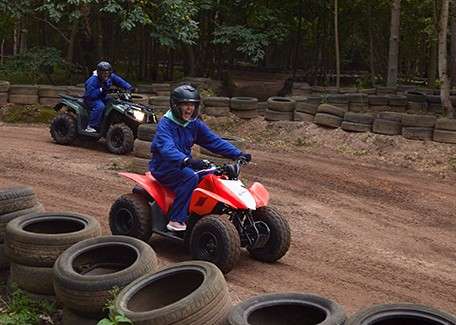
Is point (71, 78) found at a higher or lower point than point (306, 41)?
lower

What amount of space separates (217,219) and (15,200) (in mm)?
1936

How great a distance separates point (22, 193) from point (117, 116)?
5440mm

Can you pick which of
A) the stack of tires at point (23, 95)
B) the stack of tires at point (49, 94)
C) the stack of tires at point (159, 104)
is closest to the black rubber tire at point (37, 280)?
the stack of tires at point (159, 104)

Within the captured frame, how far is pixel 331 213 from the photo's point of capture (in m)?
8.72

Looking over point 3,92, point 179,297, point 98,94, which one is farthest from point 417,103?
point 179,297

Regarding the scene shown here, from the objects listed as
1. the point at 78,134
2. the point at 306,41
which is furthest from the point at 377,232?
the point at 306,41

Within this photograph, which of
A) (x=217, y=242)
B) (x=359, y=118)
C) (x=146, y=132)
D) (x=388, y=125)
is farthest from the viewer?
(x=359, y=118)

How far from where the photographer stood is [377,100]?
52.1 feet

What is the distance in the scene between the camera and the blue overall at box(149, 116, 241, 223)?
628 centimetres

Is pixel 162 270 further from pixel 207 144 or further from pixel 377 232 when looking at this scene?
pixel 377 232

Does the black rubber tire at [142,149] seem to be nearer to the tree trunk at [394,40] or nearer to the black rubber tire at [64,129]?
the black rubber tire at [64,129]

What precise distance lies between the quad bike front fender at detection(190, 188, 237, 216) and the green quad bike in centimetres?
523

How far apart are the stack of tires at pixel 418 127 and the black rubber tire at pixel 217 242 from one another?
7.46 m

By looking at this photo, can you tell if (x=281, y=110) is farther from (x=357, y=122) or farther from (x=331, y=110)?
(x=357, y=122)
